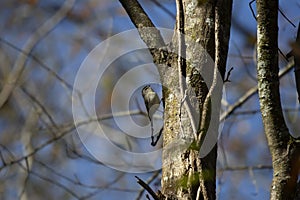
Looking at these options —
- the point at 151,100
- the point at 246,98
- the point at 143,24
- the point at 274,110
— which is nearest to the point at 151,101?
the point at 151,100

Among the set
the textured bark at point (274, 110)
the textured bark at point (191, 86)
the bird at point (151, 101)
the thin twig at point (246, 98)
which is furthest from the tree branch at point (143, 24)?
the thin twig at point (246, 98)

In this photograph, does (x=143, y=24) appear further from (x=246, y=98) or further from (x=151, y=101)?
(x=246, y=98)

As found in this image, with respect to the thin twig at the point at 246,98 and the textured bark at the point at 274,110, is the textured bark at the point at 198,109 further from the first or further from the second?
the thin twig at the point at 246,98

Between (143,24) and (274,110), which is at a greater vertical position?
(143,24)

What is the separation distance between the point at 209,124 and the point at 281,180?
205 mm

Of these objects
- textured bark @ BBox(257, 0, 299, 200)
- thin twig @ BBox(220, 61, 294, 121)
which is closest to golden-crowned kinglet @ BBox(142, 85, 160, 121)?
textured bark @ BBox(257, 0, 299, 200)

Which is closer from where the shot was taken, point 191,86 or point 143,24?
point 191,86

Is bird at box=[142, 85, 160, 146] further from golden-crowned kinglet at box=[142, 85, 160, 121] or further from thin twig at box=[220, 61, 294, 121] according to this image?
thin twig at box=[220, 61, 294, 121]

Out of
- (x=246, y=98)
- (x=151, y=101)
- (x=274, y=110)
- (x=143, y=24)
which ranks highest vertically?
(x=246, y=98)

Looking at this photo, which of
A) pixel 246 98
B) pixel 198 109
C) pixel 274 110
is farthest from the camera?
pixel 246 98

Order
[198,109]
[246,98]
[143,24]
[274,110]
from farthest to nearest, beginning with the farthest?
[246,98] < [143,24] < [198,109] < [274,110]

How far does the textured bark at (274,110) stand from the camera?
1.16 metres

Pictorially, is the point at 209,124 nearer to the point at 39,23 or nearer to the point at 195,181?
the point at 195,181

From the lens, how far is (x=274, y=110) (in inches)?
47.0
